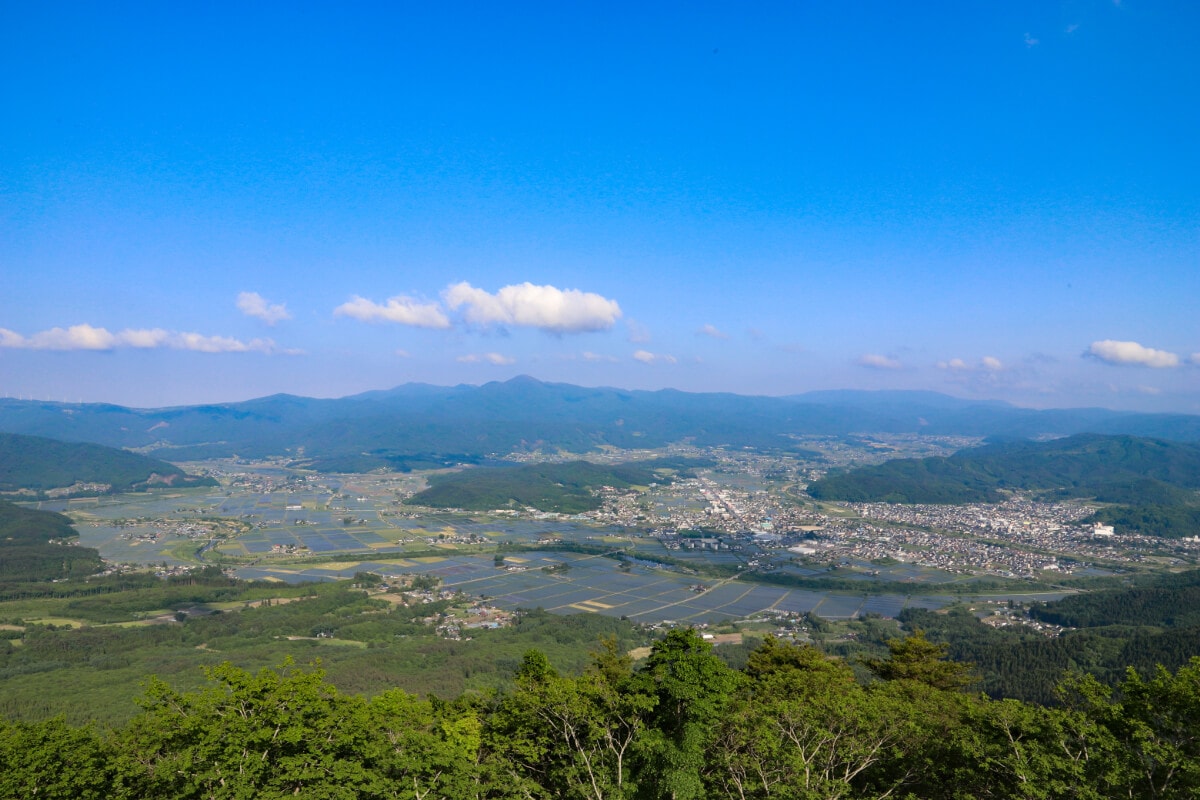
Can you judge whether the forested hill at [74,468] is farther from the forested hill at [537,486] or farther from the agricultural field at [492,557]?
the forested hill at [537,486]

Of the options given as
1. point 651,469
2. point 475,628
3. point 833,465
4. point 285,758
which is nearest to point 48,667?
point 475,628

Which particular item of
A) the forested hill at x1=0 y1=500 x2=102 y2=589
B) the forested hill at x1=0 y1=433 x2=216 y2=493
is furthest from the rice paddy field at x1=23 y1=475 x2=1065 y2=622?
the forested hill at x1=0 y1=433 x2=216 y2=493

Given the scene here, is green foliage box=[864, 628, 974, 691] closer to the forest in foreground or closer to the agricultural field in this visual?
the forest in foreground

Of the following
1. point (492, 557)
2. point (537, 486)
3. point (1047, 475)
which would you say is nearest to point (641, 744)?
point (492, 557)

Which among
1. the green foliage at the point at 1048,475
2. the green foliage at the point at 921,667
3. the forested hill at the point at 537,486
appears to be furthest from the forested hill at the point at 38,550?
the green foliage at the point at 1048,475

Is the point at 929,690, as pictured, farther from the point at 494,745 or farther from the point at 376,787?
the point at 376,787

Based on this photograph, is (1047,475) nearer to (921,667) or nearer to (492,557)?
(492,557)
